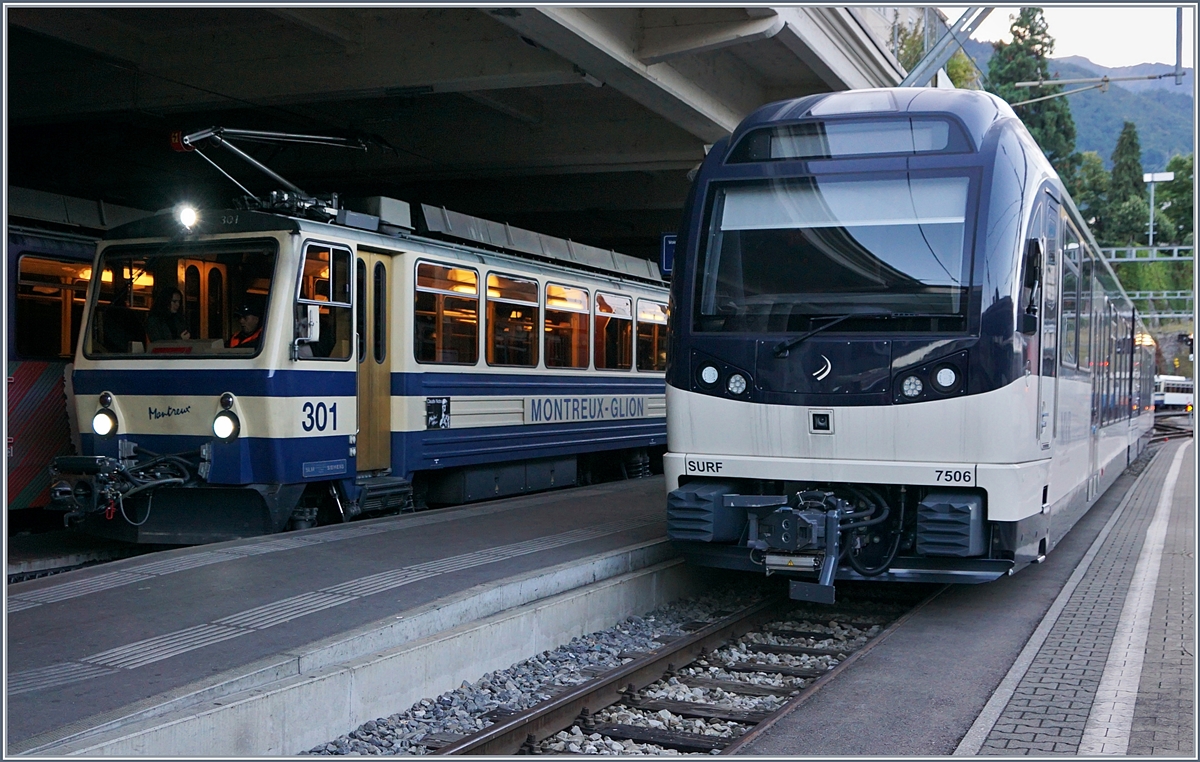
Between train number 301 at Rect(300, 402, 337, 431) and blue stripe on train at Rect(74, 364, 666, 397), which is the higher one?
blue stripe on train at Rect(74, 364, 666, 397)

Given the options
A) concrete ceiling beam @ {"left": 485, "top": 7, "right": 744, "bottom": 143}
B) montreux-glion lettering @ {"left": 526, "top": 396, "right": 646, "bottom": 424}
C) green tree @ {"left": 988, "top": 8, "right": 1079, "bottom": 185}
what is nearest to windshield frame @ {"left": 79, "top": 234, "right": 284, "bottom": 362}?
concrete ceiling beam @ {"left": 485, "top": 7, "right": 744, "bottom": 143}

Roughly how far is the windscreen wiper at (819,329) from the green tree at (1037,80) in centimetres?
5837

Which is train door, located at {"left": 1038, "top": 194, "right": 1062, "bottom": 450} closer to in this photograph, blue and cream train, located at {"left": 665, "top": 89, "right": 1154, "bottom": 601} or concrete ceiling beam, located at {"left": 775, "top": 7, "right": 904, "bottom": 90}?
blue and cream train, located at {"left": 665, "top": 89, "right": 1154, "bottom": 601}

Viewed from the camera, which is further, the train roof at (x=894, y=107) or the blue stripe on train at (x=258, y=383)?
the blue stripe on train at (x=258, y=383)

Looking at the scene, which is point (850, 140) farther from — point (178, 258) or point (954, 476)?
point (178, 258)

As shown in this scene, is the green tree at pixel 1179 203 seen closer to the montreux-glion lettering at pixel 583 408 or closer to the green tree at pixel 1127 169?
the green tree at pixel 1127 169

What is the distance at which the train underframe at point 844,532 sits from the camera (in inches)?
289

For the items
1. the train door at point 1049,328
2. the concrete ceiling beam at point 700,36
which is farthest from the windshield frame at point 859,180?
the concrete ceiling beam at point 700,36

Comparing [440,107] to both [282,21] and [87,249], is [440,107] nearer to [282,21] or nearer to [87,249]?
[282,21]

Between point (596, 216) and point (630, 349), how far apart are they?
8.55m

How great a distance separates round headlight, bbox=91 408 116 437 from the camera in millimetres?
10031

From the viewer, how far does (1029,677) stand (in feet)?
21.8

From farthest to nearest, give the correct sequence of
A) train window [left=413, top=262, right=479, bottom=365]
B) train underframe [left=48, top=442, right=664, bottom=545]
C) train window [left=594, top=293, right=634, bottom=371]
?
train window [left=594, top=293, right=634, bottom=371]
train window [left=413, top=262, right=479, bottom=365]
train underframe [left=48, top=442, right=664, bottom=545]

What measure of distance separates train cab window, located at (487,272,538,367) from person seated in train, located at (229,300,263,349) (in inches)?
131
